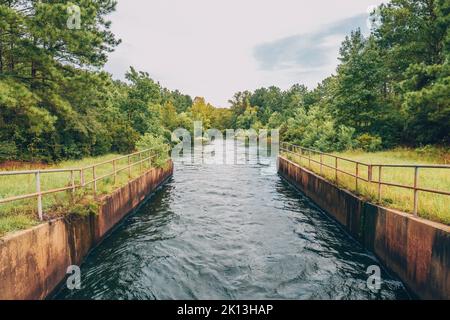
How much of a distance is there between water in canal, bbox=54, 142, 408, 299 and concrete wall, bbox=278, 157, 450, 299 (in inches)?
15.7

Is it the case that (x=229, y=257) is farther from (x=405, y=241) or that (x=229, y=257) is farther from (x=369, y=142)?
(x=369, y=142)

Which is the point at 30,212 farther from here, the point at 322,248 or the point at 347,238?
the point at 347,238

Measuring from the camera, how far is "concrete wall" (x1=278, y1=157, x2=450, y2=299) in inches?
197

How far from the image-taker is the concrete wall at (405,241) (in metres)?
4.99

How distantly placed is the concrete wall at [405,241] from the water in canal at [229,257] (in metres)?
0.40

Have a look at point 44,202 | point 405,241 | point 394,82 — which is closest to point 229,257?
point 405,241

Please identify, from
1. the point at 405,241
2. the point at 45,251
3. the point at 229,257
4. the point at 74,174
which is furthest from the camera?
the point at 74,174

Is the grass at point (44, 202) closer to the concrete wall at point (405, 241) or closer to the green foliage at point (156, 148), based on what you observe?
the green foliage at point (156, 148)

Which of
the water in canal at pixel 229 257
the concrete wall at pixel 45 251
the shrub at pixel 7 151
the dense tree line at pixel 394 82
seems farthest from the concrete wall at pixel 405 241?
the shrub at pixel 7 151

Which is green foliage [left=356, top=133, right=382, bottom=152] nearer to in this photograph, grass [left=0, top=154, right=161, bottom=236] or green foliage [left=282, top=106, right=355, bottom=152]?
green foliage [left=282, top=106, right=355, bottom=152]

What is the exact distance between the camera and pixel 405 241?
240 inches

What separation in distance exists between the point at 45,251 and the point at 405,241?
7340 mm

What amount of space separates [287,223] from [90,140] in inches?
637

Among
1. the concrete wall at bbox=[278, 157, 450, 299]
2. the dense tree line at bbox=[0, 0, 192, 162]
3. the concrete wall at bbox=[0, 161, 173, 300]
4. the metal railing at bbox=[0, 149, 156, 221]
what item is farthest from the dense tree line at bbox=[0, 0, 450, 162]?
the concrete wall at bbox=[278, 157, 450, 299]
